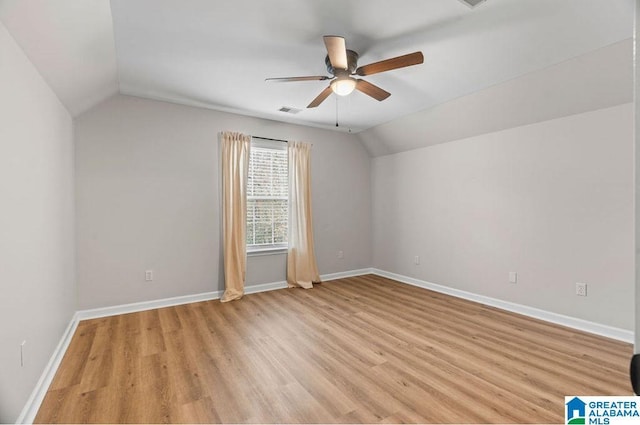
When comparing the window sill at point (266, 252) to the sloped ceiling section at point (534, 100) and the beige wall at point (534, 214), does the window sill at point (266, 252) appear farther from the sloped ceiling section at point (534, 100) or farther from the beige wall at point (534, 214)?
the sloped ceiling section at point (534, 100)

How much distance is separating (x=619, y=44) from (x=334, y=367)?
11.3 feet

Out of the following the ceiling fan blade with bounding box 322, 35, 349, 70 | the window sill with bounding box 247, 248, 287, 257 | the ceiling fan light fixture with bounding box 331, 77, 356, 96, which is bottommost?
the window sill with bounding box 247, 248, 287, 257

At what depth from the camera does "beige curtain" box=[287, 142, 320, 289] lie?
15.8ft

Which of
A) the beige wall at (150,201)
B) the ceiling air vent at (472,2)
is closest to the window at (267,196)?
the beige wall at (150,201)

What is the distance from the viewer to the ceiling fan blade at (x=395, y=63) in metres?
2.25

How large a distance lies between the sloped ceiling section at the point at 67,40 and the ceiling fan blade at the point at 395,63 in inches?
73.1

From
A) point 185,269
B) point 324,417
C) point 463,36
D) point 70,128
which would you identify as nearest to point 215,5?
point 463,36

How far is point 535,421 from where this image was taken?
1.80m

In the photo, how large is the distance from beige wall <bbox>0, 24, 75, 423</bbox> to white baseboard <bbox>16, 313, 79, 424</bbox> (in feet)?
0.17

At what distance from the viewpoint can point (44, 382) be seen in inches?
84.7

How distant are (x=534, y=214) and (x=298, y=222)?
3.08 metres

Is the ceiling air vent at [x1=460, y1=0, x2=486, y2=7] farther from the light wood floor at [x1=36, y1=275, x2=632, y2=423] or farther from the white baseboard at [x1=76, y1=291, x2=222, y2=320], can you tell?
the white baseboard at [x1=76, y1=291, x2=222, y2=320]

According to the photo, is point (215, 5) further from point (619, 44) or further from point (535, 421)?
point (535, 421)

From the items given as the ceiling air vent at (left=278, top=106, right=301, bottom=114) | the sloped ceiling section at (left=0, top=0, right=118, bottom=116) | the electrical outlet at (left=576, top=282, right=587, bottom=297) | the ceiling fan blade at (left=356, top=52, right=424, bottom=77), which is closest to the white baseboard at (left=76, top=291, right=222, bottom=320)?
the sloped ceiling section at (left=0, top=0, right=118, bottom=116)
